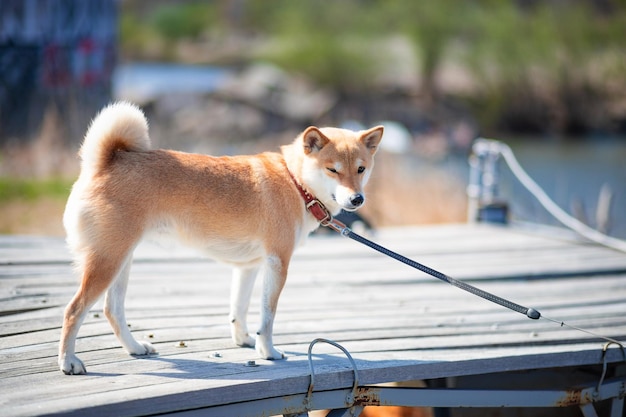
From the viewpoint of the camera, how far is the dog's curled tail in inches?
134

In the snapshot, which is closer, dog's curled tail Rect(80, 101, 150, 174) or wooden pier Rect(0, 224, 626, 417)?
wooden pier Rect(0, 224, 626, 417)

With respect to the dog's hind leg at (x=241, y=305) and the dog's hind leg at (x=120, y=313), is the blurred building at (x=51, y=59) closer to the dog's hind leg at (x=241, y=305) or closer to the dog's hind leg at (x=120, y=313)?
the dog's hind leg at (x=241, y=305)

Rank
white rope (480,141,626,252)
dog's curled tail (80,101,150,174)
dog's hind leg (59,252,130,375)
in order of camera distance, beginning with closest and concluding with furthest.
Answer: dog's hind leg (59,252,130,375), dog's curled tail (80,101,150,174), white rope (480,141,626,252)

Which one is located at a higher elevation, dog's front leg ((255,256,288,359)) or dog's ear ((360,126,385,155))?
dog's ear ((360,126,385,155))

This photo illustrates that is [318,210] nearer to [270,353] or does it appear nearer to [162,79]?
[270,353]

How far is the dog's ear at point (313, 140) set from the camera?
3664 millimetres

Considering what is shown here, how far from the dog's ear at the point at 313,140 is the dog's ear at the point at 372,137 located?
0.25 meters

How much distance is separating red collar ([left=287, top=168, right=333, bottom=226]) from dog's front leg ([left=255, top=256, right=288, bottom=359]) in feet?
1.04

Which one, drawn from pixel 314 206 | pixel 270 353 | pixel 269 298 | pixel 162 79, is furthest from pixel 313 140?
pixel 162 79

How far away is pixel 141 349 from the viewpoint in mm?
3559

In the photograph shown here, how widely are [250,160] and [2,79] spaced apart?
10469 mm

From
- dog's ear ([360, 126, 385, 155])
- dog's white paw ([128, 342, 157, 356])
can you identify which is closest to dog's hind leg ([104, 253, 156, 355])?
dog's white paw ([128, 342, 157, 356])

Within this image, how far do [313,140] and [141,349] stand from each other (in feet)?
4.34

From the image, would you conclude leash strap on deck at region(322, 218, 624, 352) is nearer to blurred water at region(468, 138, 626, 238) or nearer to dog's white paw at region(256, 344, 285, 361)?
dog's white paw at region(256, 344, 285, 361)
